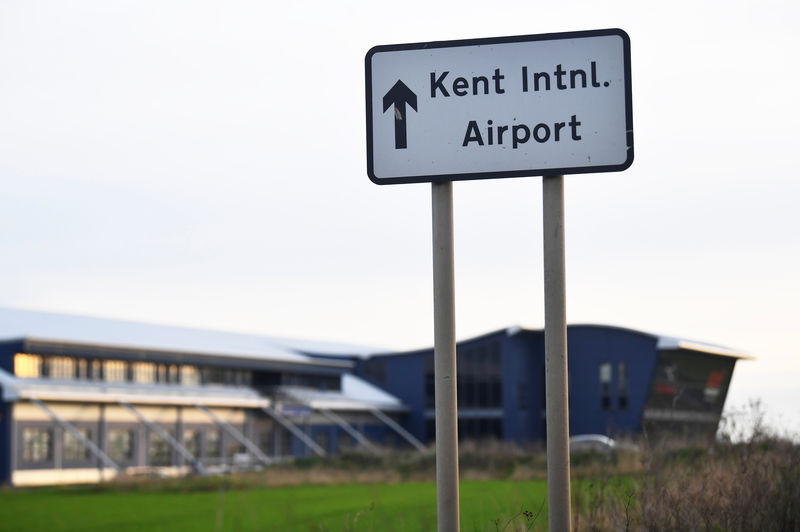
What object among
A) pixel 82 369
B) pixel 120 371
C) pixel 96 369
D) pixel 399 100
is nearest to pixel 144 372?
pixel 120 371

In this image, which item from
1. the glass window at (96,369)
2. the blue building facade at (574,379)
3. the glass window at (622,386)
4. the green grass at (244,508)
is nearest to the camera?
the green grass at (244,508)

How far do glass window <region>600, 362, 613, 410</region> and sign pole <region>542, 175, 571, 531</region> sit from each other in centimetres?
5919

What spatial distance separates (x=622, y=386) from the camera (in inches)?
2462

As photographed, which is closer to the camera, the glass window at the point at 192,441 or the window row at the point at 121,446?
the window row at the point at 121,446

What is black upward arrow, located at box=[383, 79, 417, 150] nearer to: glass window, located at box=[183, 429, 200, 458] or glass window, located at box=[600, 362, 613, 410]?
glass window, located at box=[183, 429, 200, 458]

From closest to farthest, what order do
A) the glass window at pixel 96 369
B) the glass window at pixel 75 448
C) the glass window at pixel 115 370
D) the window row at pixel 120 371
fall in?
1. the glass window at pixel 75 448
2. the window row at pixel 120 371
3. the glass window at pixel 96 369
4. the glass window at pixel 115 370

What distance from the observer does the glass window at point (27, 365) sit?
45.8 m

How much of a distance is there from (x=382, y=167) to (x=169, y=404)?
46.7 meters

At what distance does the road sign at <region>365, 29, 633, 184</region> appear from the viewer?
16.7 ft

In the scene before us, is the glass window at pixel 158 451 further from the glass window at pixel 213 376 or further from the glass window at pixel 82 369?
the glass window at pixel 213 376

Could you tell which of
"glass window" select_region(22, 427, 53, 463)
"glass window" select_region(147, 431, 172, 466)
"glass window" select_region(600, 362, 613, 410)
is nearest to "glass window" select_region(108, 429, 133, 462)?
"glass window" select_region(147, 431, 172, 466)

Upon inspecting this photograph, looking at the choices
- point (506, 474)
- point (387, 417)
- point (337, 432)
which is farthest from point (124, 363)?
point (506, 474)

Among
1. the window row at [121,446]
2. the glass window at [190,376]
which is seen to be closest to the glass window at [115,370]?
the window row at [121,446]

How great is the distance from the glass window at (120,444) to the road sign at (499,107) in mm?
44770
